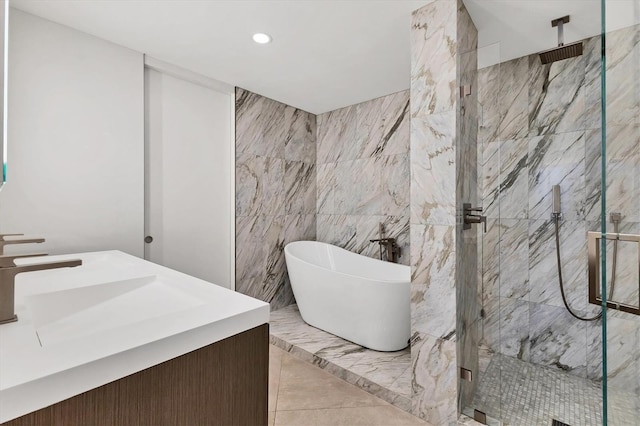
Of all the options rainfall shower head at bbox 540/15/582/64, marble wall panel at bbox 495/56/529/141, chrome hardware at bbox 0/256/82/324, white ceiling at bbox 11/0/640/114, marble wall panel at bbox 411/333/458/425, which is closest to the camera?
chrome hardware at bbox 0/256/82/324

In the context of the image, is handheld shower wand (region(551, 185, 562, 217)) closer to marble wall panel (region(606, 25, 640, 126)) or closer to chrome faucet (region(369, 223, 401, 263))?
chrome faucet (region(369, 223, 401, 263))

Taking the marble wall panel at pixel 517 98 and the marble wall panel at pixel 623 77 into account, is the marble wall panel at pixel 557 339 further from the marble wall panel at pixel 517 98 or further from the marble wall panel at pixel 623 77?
the marble wall panel at pixel 623 77

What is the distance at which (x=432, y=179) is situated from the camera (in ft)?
5.45

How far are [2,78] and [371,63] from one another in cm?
240

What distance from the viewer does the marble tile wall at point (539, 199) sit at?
1859 millimetres

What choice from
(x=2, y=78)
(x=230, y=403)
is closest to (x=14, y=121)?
(x=2, y=78)

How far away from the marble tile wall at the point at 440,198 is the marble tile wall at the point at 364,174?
1.28 meters

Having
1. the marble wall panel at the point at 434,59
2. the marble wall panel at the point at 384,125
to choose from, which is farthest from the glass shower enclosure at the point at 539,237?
the marble wall panel at the point at 384,125

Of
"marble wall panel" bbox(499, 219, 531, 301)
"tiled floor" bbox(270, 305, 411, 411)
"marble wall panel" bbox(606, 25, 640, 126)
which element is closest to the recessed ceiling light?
"marble wall panel" bbox(606, 25, 640, 126)

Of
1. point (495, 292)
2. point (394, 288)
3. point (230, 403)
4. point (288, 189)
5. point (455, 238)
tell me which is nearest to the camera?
point (230, 403)

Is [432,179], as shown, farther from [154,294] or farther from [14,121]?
[14,121]

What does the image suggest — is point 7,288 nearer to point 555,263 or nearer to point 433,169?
point 433,169

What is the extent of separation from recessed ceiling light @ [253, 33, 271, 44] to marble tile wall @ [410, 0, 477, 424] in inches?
37.7

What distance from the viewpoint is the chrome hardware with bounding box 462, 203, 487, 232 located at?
1675 millimetres
